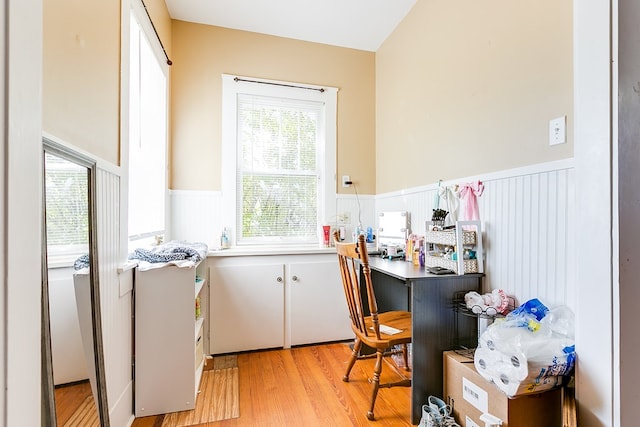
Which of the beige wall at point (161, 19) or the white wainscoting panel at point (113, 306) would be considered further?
the beige wall at point (161, 19)

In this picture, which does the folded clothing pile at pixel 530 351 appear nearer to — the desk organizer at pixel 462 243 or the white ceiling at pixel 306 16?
the desk organizer at pixel 462 243

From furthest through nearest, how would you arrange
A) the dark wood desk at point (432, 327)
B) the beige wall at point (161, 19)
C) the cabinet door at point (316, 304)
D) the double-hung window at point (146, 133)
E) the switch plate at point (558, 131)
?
the cabinet door at point (316, 304), the beige wall at point (161, 19), the double-hung window at point (146, 133), the dark wood desk at point (432, 327), the switch plate at point (558, 131)

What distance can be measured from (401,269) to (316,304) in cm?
101

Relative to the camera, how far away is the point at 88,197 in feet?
3.92

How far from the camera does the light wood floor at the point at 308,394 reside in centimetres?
166

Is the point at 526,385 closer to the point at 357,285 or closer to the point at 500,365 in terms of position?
the point at 500,365

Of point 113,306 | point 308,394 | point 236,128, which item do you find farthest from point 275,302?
point 236,128

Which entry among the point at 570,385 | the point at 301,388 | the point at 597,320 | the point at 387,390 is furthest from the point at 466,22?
the point at 301,388

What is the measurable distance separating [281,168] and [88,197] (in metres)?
1.78

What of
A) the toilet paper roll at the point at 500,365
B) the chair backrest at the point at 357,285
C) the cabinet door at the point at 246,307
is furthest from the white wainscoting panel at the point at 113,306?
the toilet paper roll at the point at 500,365

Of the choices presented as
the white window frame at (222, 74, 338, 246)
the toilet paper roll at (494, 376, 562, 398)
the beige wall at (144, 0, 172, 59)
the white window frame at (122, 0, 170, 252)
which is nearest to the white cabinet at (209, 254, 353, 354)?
the white window frame at (222, 74, 338, 246)

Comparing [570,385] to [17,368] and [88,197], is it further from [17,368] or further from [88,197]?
[88,197]

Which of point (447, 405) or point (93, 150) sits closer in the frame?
point (93, 150)

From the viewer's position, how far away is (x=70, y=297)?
40.4 inches
